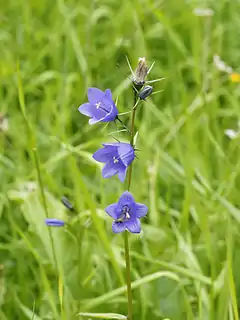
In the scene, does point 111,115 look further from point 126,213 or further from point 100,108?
point 126,213

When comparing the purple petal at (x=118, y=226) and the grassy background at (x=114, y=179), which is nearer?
the purple petal at (x=118, y=226)

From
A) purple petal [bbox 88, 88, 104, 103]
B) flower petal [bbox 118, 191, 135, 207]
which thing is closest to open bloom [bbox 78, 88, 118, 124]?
purple petal [bbox 88, 88, 104, 103]

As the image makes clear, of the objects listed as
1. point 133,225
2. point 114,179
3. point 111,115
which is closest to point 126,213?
point 133,225

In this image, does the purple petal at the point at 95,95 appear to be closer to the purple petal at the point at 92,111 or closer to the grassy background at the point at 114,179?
the purple petal at the point at 92,111

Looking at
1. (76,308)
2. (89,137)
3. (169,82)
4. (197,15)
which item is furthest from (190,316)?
(197,15)

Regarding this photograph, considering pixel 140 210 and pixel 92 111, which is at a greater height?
pixel 92 111

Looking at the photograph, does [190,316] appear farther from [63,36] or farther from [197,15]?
[63,36]

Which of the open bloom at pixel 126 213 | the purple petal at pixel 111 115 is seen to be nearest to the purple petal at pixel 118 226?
the open bloom at pixel 126 213
